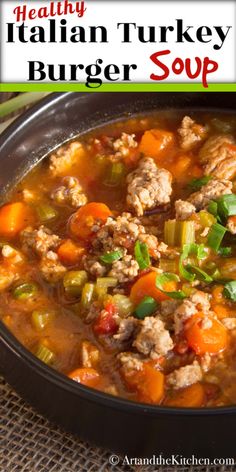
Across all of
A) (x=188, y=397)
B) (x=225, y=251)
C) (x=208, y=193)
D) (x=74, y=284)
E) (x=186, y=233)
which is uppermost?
(x=208, y=193)

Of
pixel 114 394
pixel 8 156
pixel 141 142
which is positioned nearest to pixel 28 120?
pixel 8 156

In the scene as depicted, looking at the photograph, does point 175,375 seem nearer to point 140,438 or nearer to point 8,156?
point 140,438

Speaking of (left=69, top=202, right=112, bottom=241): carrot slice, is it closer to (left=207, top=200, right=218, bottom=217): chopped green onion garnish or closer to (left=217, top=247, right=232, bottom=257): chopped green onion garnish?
(left=207, top=200, right=218, bottom=217): chopped green onion garnish

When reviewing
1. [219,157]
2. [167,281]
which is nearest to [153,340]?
[167,281]

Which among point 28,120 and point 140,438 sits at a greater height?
point 28,120

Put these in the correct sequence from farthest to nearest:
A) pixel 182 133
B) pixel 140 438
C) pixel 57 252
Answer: pixel 182 133, pixel 57 252, pixel 140 438

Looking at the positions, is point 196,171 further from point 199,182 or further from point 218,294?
point 218,294
